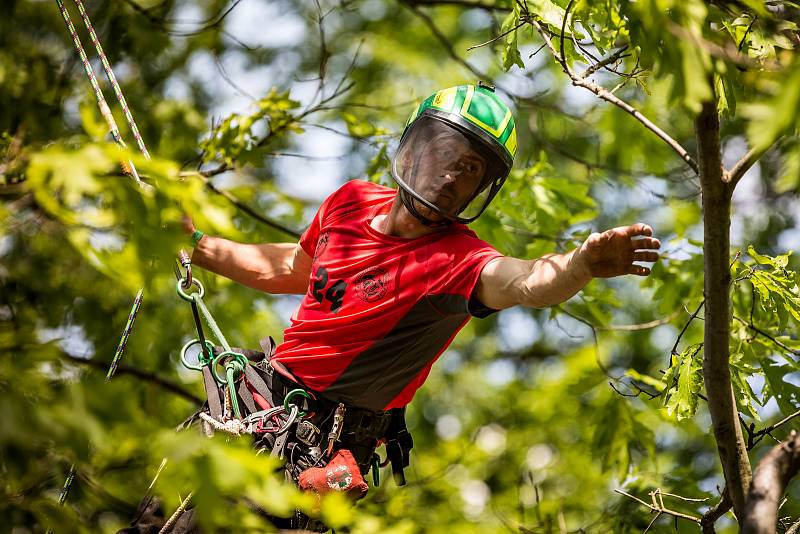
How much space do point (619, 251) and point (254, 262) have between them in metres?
1.85

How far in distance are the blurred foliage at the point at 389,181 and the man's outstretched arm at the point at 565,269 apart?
466 mm

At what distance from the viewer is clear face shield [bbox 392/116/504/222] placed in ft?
10.9

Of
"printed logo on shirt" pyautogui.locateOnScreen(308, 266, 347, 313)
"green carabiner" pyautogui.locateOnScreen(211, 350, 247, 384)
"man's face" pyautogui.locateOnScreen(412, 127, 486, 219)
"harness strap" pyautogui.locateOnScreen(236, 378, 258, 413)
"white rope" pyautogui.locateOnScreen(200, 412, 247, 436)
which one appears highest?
"man's face" pyautogui.locateOnScreen(412, 127, 486, 219)

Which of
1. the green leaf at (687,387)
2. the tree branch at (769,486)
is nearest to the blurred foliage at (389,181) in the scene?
the green leaf at (687,387)

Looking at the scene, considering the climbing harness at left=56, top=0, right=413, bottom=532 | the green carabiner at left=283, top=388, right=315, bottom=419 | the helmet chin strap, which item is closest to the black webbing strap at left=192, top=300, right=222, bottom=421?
the climbing harness at left=56, top=0, right=413, bottom=532

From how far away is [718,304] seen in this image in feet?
8.34

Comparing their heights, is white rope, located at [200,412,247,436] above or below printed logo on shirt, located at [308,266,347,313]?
below

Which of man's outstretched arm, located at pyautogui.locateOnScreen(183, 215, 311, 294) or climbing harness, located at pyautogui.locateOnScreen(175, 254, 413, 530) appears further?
man's outstretched arm, located at pyautogui.locateOnScreen(183, 215, 311, 294)

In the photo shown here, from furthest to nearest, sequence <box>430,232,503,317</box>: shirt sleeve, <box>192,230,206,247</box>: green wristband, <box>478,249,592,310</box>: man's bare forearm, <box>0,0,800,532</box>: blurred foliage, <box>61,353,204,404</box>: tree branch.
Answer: <box>61,353,204,404</box>: tree branch
<box>192,230,206,247</box>: green wristband
<box>430,232,503,317</box>: shirt sleeve
<box>478,249,592,310</box>: man's bare forearm
<box>0,0,800,532</box>: blurred foliage

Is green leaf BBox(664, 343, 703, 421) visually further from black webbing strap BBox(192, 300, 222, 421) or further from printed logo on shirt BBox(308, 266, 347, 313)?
black webbing strap BBox(192, 300, 222, 421)

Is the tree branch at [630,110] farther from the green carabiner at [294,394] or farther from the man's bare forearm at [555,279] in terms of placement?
the green carabiner at [294,394]

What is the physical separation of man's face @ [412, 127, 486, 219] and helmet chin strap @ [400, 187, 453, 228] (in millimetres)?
22

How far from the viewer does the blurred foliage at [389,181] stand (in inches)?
78.8

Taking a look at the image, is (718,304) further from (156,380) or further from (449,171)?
(156,380)
